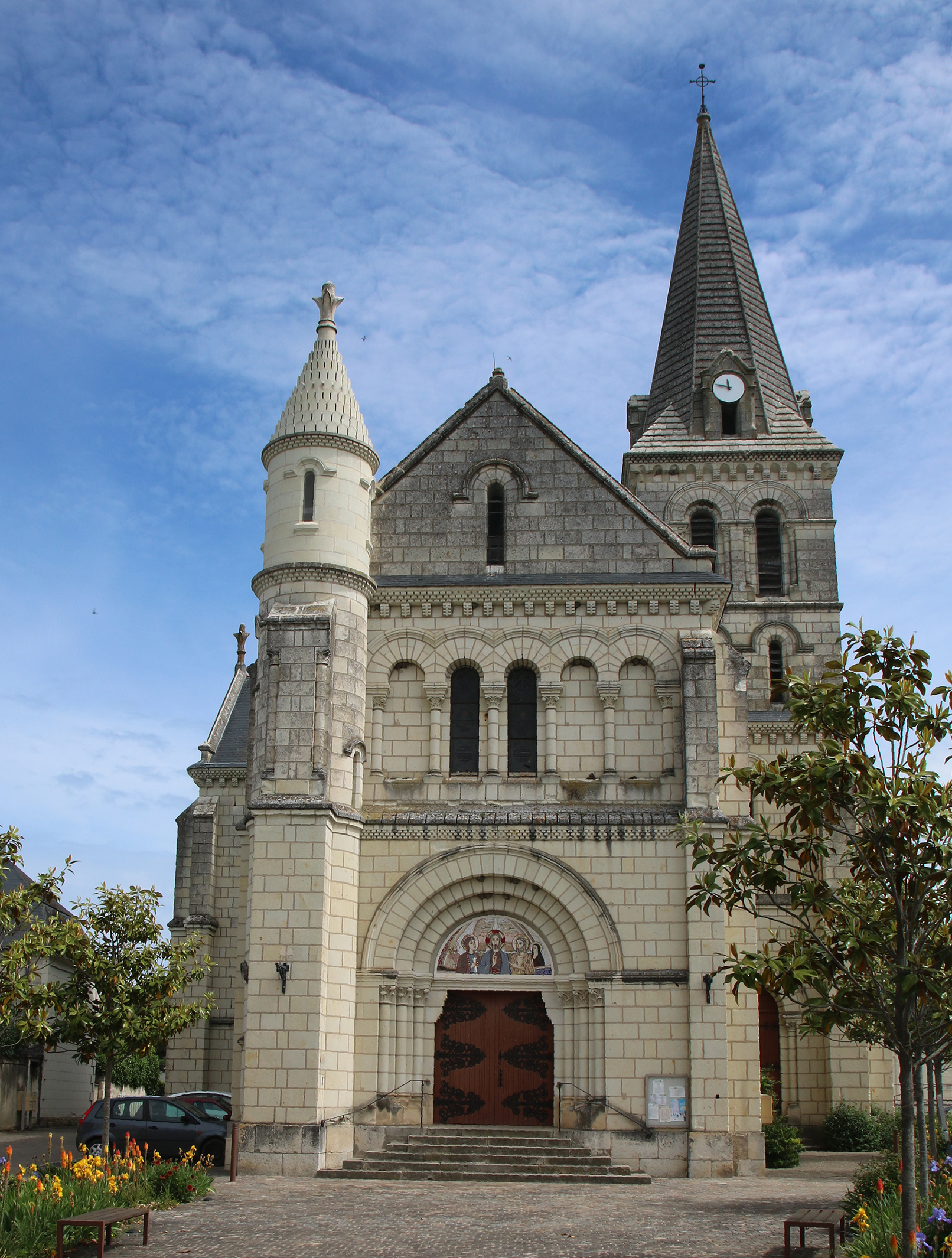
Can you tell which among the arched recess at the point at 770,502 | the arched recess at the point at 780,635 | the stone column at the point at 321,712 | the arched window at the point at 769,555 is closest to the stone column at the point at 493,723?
the stone column at the point at 321,712

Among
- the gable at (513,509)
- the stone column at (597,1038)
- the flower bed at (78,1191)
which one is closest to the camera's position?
the flower bed at (78,1191)

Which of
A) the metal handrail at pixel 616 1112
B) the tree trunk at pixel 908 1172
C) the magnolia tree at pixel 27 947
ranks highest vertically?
the magnolia tree at pixel 27 947

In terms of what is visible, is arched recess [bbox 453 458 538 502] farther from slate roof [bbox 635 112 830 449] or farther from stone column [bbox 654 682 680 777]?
slate roof [bbox 635 112 830 449]

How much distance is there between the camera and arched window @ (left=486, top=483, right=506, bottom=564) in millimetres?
25609

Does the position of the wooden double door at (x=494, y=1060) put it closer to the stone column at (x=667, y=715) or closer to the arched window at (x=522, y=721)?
the arched window at (x=522, y=721)

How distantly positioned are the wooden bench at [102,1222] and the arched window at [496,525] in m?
13.9

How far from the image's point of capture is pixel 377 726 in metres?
24.4

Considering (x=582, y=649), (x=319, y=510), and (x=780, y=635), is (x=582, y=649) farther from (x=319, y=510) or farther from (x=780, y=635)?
(x=780, y=635)

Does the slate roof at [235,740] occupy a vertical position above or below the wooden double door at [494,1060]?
above

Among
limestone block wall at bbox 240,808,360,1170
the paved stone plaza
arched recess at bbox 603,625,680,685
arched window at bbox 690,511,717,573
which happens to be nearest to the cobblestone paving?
the paved stone plaza

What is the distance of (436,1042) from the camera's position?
23.2 meters

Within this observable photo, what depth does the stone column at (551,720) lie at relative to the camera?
78.7 feet

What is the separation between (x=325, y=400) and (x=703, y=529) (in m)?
19.3

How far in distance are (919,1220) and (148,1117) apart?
1586 centimetres
